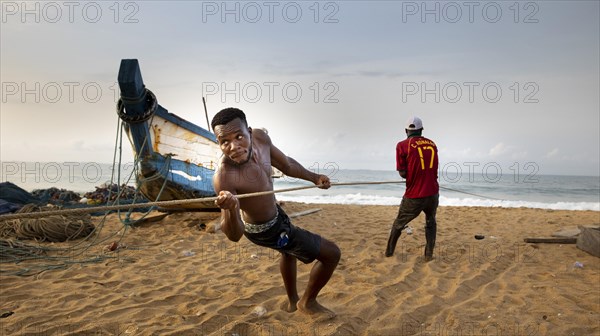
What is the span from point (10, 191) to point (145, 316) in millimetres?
9113

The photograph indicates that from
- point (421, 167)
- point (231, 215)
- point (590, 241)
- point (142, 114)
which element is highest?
point (142, 114)

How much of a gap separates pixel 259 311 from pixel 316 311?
0.52 meters

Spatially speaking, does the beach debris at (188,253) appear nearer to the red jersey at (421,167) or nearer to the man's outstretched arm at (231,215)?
the red jersey at (421,167)

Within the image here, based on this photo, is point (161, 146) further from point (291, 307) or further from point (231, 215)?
point (231, 215)

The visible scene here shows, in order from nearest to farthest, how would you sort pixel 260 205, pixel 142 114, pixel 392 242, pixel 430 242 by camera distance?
pixel 260 205
pixel 430 242
pixel 392 242
pixel 142 114

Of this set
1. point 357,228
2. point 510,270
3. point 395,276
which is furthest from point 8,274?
point 510,270

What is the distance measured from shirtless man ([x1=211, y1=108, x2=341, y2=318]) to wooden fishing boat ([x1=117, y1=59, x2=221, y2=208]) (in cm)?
383

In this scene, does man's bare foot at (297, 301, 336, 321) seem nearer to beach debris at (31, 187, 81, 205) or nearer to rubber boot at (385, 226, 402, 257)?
rubber boot at (385, 226, 402, 257)

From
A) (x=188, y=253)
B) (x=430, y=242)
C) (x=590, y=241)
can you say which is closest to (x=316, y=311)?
(x=430, y=242)

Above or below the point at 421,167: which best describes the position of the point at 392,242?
below

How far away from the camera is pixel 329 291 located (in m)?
4.07

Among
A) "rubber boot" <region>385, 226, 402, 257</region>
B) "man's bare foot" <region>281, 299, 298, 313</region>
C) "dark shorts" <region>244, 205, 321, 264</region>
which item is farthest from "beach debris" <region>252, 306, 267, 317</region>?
"rubber boot" <region>385, 226, 402, 257</region>

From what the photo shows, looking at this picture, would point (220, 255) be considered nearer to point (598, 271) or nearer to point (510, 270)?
point (510, 270)

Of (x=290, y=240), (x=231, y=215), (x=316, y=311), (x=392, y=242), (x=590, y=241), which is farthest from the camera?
(x=590, y=241)
